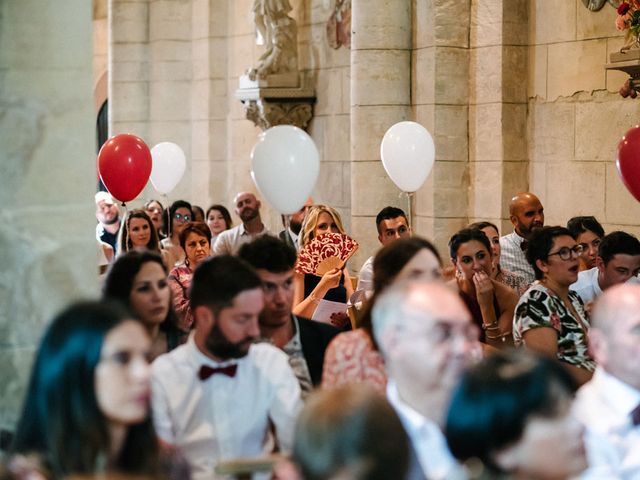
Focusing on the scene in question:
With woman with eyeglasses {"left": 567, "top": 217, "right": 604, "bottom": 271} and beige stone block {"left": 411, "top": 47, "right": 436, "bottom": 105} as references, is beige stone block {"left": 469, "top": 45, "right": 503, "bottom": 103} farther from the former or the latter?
woman with eyeglasses {"left": 567, "top": 217, "right": 604, "bottom": 271}

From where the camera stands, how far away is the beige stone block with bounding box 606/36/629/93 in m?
8.59

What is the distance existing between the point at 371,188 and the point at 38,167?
6.10m

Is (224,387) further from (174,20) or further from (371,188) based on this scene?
(174,20)

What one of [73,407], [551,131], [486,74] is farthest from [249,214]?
[73,407]

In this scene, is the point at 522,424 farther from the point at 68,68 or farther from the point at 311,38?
the point at 311,38

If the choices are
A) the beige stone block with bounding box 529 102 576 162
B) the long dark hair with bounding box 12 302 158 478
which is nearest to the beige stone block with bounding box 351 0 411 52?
the beige stone block with bounding box 529 102 576 162

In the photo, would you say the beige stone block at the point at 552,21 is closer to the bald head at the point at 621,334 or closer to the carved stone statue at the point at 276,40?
the carved stone statue at the point at 276,40

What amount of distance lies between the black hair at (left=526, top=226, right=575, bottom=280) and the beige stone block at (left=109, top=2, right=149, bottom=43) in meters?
9.73

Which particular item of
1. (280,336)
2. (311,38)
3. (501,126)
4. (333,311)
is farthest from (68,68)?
(311,38)

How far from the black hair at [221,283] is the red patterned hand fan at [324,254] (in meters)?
2.60

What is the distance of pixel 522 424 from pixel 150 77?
12.5 meters

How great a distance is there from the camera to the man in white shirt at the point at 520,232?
8117 mm

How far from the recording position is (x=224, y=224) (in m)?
10.8

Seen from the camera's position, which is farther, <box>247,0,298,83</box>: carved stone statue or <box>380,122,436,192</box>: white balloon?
<box>247,0,298,83</box>: carved stone statue
